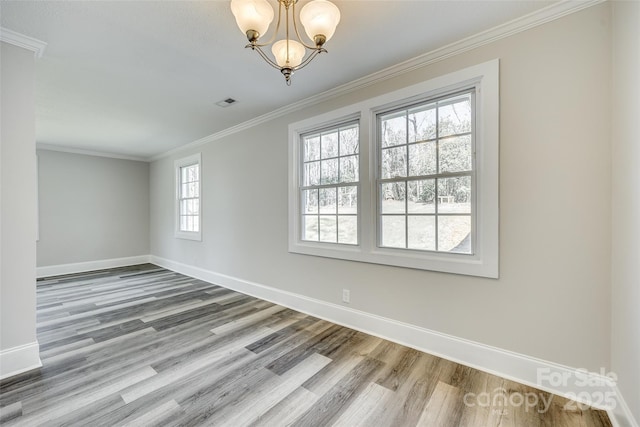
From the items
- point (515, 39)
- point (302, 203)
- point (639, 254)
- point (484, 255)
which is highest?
point (515, 39)

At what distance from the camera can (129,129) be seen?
406 cm

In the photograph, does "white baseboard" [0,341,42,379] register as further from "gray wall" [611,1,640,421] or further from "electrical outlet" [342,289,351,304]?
"gray wall" [611,1,640,421]

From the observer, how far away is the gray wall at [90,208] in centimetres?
497

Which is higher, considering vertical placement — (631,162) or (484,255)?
(631,162)

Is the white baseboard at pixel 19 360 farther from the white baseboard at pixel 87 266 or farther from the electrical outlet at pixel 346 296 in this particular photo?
the white baseboard at pixel 87 266

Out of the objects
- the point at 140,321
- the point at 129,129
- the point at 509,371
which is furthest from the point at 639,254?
the point at 129,129

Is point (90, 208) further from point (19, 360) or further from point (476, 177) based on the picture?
point (476, 177)

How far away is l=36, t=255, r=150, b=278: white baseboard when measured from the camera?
193 inches

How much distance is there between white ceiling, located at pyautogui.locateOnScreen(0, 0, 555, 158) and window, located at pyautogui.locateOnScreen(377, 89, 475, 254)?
51 cm

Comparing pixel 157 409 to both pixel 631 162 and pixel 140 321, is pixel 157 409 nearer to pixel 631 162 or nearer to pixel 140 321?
pixel 140 321

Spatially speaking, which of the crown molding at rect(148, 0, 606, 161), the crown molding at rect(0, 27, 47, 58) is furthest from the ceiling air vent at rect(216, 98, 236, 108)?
the crown molding at rect(0, 27, 47, 58)

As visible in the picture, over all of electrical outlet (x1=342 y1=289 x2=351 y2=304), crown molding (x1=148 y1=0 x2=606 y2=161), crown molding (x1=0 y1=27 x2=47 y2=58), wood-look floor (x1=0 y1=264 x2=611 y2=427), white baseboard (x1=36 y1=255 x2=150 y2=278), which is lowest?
wood-look floor (x1=0 y1=264 x2=611 y2=427)

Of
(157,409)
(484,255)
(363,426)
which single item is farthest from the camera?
(484,255)

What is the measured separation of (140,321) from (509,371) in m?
3.46
